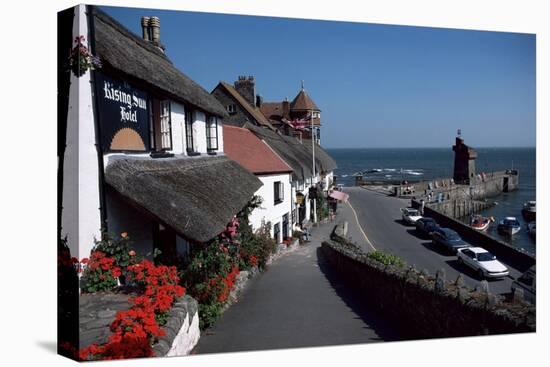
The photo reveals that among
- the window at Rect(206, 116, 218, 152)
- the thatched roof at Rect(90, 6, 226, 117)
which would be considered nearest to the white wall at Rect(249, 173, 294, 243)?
the window at Rect(206, 116, 218, 152)

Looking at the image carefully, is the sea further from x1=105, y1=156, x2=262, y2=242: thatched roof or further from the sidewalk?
the sidewalk

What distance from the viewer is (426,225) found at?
2134cm

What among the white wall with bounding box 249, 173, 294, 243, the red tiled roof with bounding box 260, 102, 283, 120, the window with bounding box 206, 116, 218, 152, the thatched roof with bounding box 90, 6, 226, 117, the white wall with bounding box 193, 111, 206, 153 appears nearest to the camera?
the thatched roof with bounding box 90, 6, 226, 117

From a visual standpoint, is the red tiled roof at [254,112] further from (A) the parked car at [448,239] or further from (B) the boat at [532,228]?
(B) the boat at [532,228]

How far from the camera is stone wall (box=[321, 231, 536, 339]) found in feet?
22.6

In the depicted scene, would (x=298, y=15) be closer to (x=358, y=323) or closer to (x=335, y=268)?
(x=358, y=323)

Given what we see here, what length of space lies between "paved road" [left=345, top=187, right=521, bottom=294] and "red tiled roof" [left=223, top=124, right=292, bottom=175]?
17.6 feet

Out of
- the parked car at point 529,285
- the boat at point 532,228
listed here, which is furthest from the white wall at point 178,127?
→ the boat at point 532,228

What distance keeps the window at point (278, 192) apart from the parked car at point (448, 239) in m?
6.01

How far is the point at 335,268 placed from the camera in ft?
44.8

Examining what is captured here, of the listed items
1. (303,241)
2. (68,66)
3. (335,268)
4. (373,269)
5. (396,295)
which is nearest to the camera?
(68,66)

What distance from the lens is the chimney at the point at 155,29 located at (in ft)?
25.7

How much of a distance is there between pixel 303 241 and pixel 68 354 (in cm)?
1460

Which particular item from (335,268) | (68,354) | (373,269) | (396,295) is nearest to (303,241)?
(335,268)
